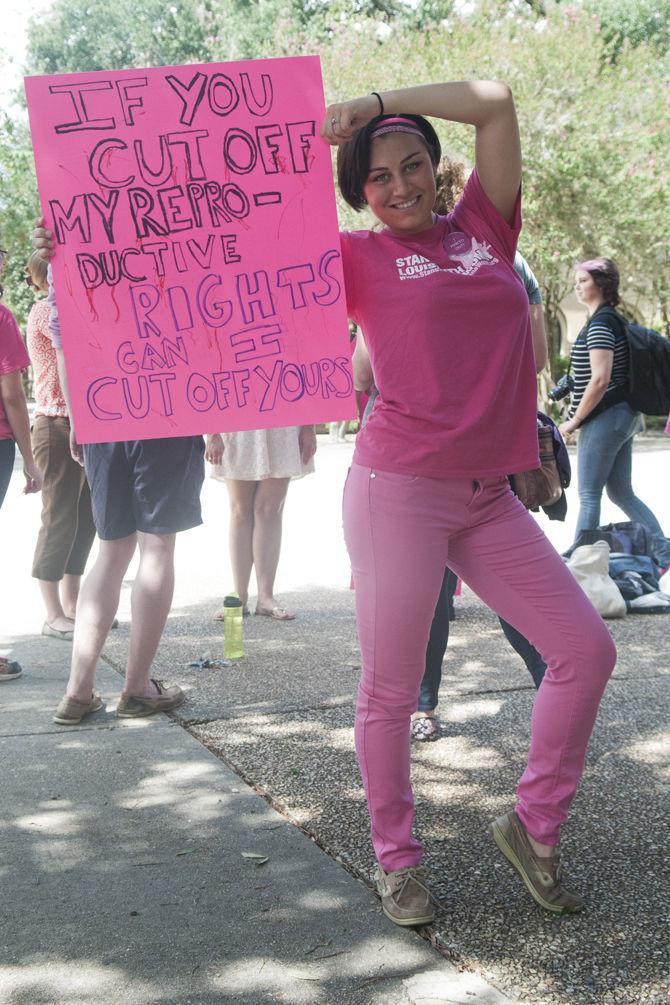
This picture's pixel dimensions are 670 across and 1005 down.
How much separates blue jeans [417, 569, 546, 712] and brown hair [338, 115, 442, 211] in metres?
1.69

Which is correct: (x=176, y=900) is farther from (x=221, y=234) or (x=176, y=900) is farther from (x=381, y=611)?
(x=221, y=234)

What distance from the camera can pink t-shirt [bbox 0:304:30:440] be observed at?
17.6 ft

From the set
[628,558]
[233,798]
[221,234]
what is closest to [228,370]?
[221,234]

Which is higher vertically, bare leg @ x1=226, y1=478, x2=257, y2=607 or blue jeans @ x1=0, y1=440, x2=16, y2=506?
blue jeans @ x1=0, y1=440, x2=16, y2=506

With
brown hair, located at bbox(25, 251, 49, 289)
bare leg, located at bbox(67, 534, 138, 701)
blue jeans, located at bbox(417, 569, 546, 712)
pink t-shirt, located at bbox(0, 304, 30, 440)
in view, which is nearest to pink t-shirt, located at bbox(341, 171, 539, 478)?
blue jeans, located at bbox(417, 569, 546, 712)

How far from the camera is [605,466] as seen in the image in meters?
7.43

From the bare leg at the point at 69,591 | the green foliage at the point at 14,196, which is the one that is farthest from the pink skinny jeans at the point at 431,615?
the green foliage at the point at 14,196

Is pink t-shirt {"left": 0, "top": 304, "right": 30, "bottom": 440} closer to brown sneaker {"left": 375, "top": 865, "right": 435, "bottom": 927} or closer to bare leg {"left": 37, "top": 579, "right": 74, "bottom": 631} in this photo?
bare leg {"left": 37, "top": 579, "right": 74, "bottom": 631}

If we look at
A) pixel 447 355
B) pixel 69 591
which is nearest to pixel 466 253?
pixel 447 355

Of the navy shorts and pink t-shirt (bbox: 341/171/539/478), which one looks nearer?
pink t-shirt (bbox: 341/171/539/478)

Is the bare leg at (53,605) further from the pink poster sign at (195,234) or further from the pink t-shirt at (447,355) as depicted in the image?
the pink t-shirt at (447,355)

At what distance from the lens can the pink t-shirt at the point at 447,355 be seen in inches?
112

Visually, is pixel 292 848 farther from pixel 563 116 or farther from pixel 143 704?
pixel 563 116

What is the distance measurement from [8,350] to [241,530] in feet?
5.65
